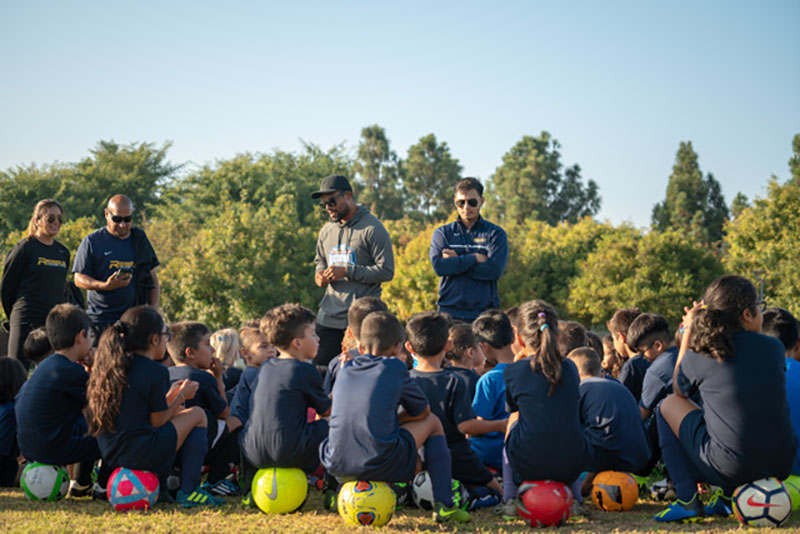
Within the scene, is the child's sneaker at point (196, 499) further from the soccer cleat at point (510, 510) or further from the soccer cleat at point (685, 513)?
the soccer cleat at point (685, 513)

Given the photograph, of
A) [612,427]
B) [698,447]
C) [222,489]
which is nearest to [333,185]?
[222,489]

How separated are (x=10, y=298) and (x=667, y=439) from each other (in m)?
6.45

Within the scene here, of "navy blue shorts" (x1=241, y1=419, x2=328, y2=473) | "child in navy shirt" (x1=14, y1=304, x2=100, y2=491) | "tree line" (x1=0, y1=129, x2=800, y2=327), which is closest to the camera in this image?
"navy blue shorts" (x1=241, y1=419, x2=328, y2=473)

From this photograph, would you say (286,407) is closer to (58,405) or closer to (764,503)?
(58,405)

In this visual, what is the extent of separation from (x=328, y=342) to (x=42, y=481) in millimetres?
3171

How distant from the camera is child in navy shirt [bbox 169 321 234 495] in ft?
19.7

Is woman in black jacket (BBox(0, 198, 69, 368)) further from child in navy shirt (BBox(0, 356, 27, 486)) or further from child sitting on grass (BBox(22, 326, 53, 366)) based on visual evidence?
child in navy shirt (BBox(0, 356, 27, 486))

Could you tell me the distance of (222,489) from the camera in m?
6.11

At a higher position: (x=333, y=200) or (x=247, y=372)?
(x=333, y=200)

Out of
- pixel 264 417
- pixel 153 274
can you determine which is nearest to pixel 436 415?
pixel 264 417

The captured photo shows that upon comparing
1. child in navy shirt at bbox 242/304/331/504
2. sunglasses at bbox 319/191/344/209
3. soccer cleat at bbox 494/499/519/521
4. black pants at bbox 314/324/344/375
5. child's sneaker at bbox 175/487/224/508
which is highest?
sunglasses at bbox 319/191/344/209

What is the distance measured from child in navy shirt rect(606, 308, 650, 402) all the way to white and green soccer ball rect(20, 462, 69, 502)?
4.76m

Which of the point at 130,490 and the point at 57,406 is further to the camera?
the point at 57,406

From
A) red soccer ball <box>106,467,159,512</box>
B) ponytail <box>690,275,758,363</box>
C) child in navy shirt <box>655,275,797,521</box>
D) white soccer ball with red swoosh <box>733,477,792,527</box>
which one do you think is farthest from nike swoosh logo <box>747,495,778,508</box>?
red soccer ball <box>106,467,159,512</box>
